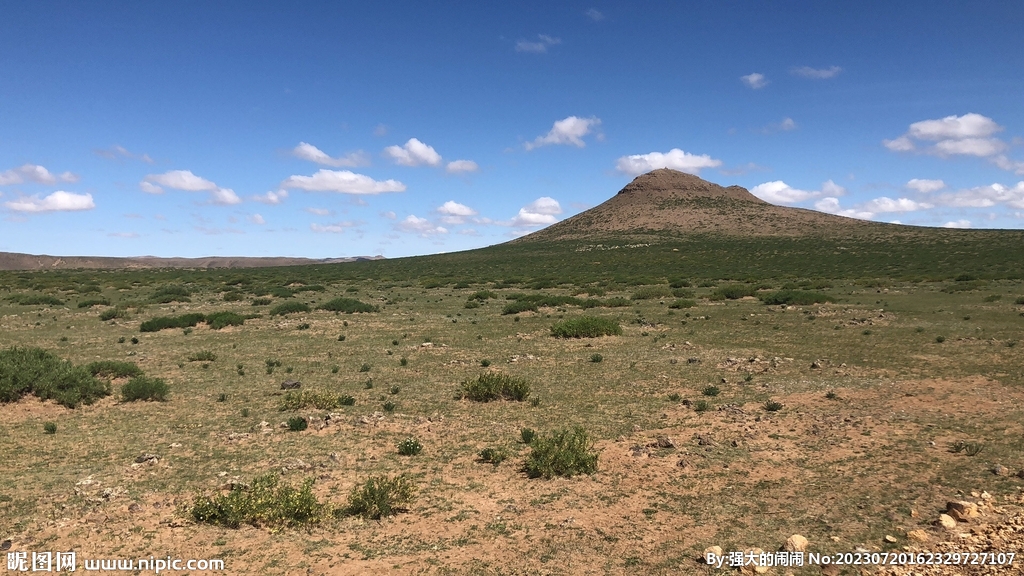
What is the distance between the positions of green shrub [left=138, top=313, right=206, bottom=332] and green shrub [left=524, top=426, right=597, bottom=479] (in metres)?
24.3

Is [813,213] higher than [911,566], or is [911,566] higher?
[813,213]

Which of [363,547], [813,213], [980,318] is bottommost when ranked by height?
[363,547]

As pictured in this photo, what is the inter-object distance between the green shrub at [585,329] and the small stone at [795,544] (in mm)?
17388

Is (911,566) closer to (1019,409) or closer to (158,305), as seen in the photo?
(1019,409)

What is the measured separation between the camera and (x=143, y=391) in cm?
1429

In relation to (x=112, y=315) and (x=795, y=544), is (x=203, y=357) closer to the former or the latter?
(x=112, y=315)

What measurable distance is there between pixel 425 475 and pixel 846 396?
434 inches

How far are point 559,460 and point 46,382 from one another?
13.2 m

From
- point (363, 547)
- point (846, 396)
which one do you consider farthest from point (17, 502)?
point (846, 396)

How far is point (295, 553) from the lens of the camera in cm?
698

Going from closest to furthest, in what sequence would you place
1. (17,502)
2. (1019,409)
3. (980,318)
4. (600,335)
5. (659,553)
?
(659,553) < (17,502) < (1019,409) < (600,335) < (980,318)

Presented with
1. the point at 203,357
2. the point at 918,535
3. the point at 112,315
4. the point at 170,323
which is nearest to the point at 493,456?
the point at 918,535

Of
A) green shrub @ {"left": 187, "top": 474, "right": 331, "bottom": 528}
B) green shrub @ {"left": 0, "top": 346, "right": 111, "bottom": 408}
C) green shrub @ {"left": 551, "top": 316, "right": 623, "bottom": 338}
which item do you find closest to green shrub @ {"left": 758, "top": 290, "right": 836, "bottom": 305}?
green shrub @ {"left": 551, "top": 316, "right": 623, "bottom": 338}

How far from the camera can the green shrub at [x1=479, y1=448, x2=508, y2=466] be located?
10.3m
